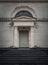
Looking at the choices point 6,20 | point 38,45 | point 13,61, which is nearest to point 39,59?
point 13,61

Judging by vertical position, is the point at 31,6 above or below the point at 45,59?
above

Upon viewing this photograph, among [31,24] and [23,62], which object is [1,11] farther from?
[23,62]

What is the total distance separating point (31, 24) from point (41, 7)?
256 cm

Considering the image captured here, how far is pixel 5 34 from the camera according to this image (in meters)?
22.5

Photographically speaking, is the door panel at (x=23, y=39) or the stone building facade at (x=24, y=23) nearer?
the stone building facade at (x=24, y=23)

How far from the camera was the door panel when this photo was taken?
23062 mm

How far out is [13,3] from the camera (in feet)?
74.3

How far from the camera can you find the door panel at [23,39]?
2306 cm

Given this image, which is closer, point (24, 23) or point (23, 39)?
point (24, 23)

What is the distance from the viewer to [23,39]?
23.2 m

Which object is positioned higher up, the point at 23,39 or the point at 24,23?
the point at 24,23

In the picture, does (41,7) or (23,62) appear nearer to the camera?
(23,62)

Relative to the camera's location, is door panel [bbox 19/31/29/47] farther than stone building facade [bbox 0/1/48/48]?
Yes

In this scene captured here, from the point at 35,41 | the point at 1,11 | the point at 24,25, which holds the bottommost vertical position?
the point at 35,41
